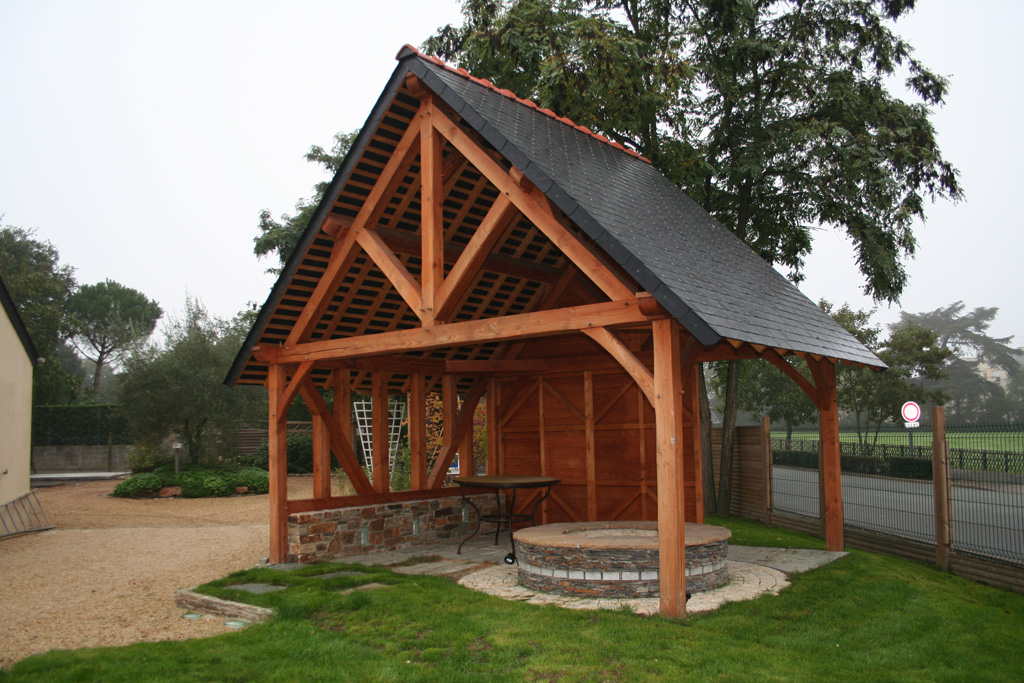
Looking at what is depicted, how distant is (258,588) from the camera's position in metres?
7.70

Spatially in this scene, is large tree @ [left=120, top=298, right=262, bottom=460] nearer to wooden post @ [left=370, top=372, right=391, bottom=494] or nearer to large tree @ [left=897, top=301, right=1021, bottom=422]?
wooden post @ [left=370, top=372, right=391, bottom=494]

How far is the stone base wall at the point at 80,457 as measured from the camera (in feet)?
92.9

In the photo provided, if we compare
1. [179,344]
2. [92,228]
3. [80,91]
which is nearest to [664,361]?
[179,344]

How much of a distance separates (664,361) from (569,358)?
16.3 feet

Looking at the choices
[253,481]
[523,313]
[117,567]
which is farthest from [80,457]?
[523,313]

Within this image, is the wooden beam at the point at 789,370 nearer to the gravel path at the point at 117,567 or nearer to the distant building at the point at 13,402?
the gravel path at the point at 117,567

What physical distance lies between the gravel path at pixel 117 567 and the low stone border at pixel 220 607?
13 centimetres

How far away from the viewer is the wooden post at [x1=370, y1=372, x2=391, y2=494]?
1030 cm

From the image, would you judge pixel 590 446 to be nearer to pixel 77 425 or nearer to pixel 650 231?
pixel 650 231

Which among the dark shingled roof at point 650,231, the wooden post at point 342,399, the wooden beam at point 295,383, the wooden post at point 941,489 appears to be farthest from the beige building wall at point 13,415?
the wooden post at point 941,489

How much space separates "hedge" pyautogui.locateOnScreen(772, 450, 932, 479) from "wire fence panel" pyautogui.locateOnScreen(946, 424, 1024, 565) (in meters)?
2.98

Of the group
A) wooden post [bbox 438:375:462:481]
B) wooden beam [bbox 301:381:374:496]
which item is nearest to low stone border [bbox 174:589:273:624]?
wooden beam [bbox 301:381:374:496]

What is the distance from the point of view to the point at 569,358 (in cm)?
1116

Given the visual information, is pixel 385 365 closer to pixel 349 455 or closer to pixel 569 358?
pixel 349 455
